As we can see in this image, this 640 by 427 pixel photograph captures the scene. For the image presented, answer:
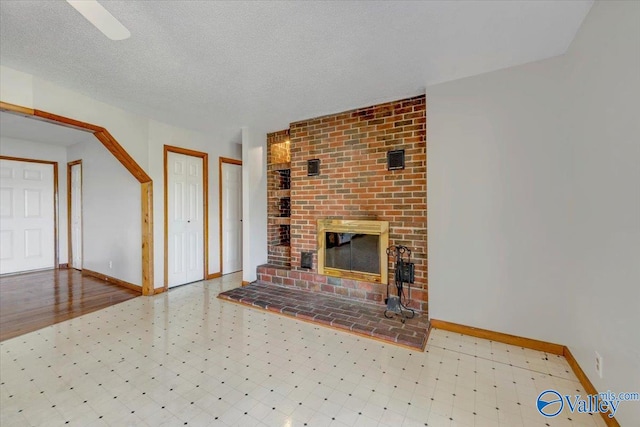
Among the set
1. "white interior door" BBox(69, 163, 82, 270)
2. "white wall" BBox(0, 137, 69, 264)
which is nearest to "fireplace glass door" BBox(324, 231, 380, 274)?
"white interior door" BBox(69, 163, 82, 270)

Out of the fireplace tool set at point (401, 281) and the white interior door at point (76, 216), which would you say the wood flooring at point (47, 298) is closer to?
the white interior door at point (76, 216)

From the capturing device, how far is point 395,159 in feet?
9.81

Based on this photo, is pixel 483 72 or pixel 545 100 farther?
pixel 483 72

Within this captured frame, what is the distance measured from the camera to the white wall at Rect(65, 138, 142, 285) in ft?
12.8

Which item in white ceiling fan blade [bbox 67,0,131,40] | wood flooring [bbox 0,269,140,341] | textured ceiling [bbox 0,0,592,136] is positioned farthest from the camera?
wood flooring [bbox 0,269,140,341]

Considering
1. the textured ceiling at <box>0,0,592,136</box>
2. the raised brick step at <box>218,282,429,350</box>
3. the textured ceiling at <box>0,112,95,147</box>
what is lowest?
the raised brick step at <box>218,282,429,350</box>

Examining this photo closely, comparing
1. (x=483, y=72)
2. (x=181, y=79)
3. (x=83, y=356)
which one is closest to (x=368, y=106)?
(x=483, y=72)

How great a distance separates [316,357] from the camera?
7.02ft

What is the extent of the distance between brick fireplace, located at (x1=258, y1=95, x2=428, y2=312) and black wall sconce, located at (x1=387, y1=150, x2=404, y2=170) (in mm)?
26

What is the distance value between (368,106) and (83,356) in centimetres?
358

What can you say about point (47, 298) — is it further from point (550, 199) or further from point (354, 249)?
point (550, 199)

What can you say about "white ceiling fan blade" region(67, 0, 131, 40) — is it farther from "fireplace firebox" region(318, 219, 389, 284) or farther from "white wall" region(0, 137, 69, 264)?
"white wall" region(0, 137, 69, 264)

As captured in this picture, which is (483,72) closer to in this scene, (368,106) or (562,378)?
(368,106)

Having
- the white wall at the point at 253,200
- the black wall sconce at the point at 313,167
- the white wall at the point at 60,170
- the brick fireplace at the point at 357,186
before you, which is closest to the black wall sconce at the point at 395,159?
the brick fireplace at the point at 357,186
